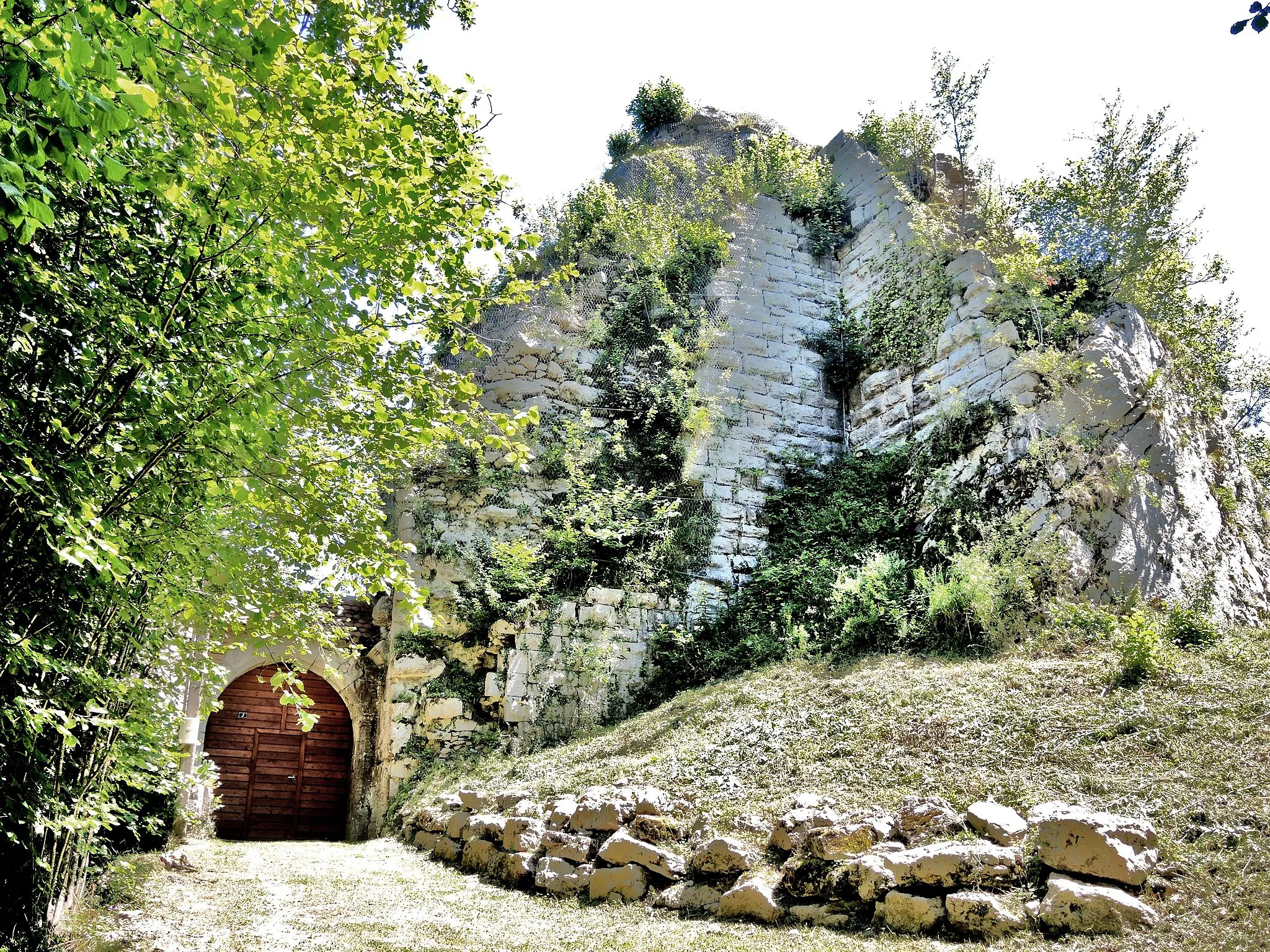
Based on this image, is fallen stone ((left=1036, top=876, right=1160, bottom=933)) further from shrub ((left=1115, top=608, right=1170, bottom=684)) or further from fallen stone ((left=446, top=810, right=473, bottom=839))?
fallen stone ((left=446, top=810, right=473, bottom=839))

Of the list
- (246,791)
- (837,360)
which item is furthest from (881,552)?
(246,791)

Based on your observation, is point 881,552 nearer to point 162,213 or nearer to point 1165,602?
point 1165,602

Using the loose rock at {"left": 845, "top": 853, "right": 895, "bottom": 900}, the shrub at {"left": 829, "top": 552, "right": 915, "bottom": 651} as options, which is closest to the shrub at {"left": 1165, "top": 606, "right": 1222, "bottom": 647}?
the shrub at {"left": 829, "top": 552, "right": 915, "bottom": 651}

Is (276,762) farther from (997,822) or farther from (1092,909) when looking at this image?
(1092,909)

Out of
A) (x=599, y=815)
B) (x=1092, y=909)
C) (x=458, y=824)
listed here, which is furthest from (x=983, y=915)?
(x=458, y=824)

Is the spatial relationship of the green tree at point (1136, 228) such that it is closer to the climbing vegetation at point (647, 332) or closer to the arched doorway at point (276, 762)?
the climbing vegetation at point (647, 332)

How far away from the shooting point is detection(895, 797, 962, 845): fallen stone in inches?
145

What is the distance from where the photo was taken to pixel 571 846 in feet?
14.9

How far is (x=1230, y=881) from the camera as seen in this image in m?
2.96

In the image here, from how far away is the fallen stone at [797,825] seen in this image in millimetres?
3910

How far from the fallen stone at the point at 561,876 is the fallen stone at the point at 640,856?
15 cm

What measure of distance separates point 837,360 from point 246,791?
8388 mm

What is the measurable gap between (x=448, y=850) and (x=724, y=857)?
2.44m

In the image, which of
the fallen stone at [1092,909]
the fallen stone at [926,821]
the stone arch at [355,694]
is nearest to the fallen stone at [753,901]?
the fallen stone at [926,821]
